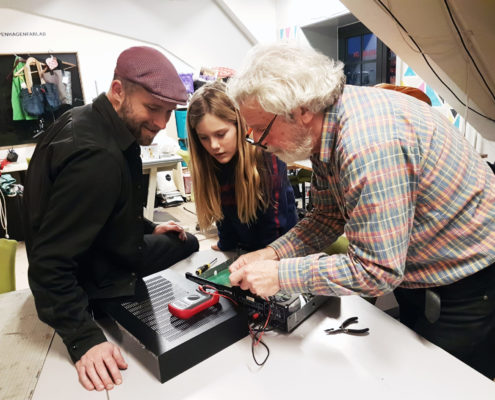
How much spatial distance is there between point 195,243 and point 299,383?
34.0 inches

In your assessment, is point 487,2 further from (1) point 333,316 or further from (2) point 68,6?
(2) point 68,6

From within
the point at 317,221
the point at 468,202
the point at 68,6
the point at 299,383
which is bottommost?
the point at 299,383

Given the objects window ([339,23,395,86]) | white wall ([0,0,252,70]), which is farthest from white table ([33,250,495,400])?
white wall ([0,0,252,70])

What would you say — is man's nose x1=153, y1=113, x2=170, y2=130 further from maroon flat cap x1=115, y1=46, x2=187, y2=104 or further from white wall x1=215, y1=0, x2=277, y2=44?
white wall x1=215, y1=0, x2=277, y2=44

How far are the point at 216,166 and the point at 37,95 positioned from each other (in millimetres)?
3733

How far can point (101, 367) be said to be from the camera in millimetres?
910

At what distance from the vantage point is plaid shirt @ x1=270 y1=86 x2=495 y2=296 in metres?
0.81

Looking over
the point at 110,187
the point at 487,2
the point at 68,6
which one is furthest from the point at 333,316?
the point at 68,6

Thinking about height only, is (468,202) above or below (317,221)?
above

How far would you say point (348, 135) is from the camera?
85cm

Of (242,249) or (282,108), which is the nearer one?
(282,108)

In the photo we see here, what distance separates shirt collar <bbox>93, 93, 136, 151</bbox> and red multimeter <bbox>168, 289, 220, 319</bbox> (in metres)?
0.46

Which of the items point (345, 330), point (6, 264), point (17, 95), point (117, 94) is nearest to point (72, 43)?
point (17, 95)

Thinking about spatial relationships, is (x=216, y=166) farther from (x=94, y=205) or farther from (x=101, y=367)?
(x=101, y=367)
